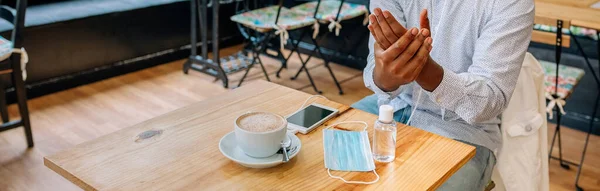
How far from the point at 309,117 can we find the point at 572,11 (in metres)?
1.53

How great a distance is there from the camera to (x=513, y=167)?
171 centimetres

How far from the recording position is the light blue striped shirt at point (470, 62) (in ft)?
4.74

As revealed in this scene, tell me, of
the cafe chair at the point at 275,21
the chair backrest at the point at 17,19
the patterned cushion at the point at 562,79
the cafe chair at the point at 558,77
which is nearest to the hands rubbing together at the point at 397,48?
the cafe chair at the point at 558,77

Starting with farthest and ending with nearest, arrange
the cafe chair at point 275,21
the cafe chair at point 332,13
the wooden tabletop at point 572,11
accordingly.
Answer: the cafe chair at point 332,13, the cafe chair at point 275,21, the wooden tabletop at point 572,11

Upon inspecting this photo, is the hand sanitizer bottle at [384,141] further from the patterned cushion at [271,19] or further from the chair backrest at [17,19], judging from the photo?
the patterned cushion at [271,19]

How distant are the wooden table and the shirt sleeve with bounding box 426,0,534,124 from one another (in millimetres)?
148

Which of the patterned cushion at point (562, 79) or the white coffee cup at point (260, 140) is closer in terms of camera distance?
the white coffee cup at point (260, 140)

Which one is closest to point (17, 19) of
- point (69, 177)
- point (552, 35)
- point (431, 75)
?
point (69, 177)

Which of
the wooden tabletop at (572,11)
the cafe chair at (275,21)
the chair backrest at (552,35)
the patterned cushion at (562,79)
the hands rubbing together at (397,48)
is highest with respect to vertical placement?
the hands rubbing together at (397,48)

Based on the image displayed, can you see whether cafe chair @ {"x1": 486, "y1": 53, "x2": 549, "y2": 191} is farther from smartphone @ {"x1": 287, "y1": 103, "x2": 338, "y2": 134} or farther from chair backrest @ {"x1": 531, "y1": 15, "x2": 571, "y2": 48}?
chair backrest @ {"x1": 531, "y1": 15, "x2": 571, "y2": 48}

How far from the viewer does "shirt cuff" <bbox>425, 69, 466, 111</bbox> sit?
138 cm

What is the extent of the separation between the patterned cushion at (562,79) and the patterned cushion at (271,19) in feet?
4.30

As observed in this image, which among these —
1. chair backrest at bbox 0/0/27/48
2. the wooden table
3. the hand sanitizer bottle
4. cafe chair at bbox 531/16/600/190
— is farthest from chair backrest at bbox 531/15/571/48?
chair backrest at bbox 0/0/27/48

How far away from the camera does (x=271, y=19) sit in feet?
11.4
